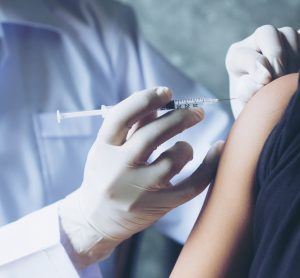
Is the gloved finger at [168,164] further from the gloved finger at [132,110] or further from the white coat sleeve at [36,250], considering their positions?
the white coat sleeve at [36,250]

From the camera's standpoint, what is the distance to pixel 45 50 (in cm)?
113

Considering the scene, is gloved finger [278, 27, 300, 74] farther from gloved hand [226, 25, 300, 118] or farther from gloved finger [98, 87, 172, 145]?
gloved finger [98, 87, 172, 145]

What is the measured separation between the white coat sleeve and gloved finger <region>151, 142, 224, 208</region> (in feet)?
0.65

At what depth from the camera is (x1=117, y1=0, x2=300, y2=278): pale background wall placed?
3.50ft

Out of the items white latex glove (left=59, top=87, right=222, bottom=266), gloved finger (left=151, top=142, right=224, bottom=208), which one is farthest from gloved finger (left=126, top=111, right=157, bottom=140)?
gloved finger (left=151, top=142, right=224, bottom=208)

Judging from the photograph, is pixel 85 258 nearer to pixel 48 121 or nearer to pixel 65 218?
pixel 65 218

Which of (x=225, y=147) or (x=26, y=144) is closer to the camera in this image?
(x=225, y=147)

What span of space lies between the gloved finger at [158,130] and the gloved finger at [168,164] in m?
0.03

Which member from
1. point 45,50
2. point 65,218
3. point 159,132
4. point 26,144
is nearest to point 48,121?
point 26,144

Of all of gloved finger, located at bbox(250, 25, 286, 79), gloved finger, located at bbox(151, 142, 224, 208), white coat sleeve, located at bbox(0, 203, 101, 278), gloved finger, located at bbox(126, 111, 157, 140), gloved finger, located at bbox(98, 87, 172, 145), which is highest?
gloved finger, located at bbox(250, 25, 286, 79)

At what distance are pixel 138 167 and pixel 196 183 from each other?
0.31 feet

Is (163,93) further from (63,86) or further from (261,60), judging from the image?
(63,86)

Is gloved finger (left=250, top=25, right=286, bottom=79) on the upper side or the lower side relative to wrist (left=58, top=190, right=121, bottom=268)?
upper

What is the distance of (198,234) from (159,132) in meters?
0.16
